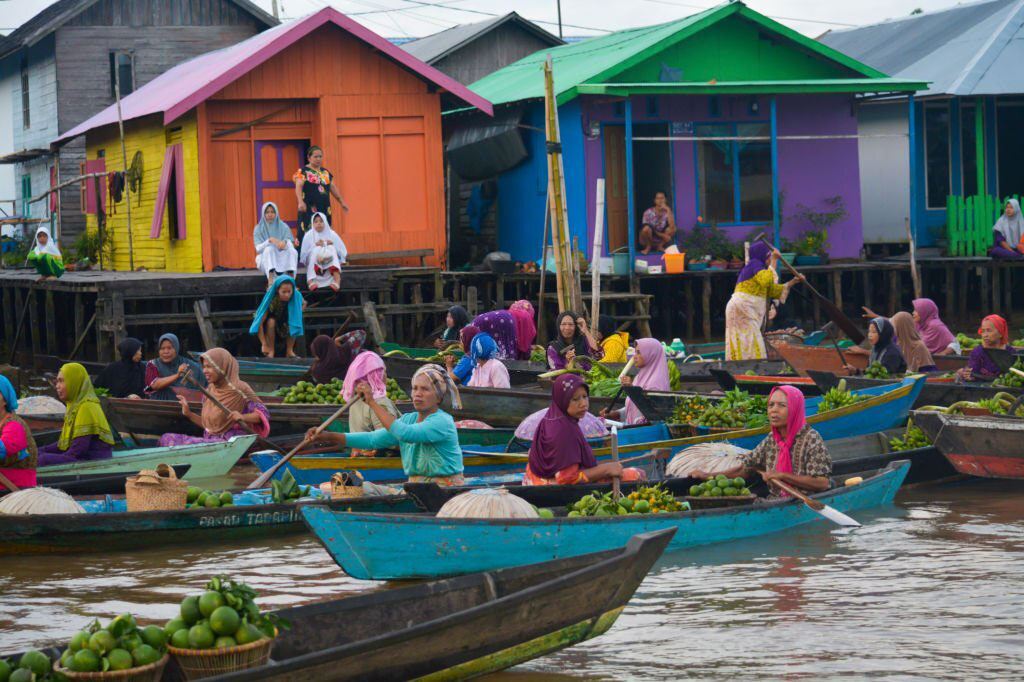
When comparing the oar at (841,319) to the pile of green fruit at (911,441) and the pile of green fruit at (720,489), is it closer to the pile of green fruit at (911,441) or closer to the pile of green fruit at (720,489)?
the pile of green fruit at (911,441)

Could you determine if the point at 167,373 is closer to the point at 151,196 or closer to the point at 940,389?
the point at 940,389

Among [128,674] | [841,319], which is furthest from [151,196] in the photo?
[128,674]

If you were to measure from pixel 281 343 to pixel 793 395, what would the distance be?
38.0 feet

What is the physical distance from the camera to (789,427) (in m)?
9.08

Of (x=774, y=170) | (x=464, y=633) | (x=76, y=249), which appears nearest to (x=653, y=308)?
(x=774, y=170)

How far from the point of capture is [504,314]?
15633mm

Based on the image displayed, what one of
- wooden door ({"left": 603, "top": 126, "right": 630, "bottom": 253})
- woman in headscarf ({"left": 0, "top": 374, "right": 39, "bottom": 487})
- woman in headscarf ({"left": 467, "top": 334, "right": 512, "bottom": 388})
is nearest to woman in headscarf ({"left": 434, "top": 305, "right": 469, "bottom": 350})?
woman in headscarf ({"left": 467, "top": 334, "right": 512, "bottom": 388})

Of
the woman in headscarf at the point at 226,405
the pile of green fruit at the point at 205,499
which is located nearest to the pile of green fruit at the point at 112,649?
the pile of green fruit at the point at 205,499

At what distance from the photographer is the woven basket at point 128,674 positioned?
5.02m

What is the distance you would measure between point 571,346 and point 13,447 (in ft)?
21.3

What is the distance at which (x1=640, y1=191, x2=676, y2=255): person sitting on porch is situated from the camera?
70.3 feet

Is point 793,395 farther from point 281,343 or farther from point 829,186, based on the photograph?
point 829,186

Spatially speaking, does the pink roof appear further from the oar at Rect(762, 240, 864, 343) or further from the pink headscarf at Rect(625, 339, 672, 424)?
the pink headscarf at Rect(625, 339, 672, 424)

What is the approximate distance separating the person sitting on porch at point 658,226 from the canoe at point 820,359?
6518 mm
